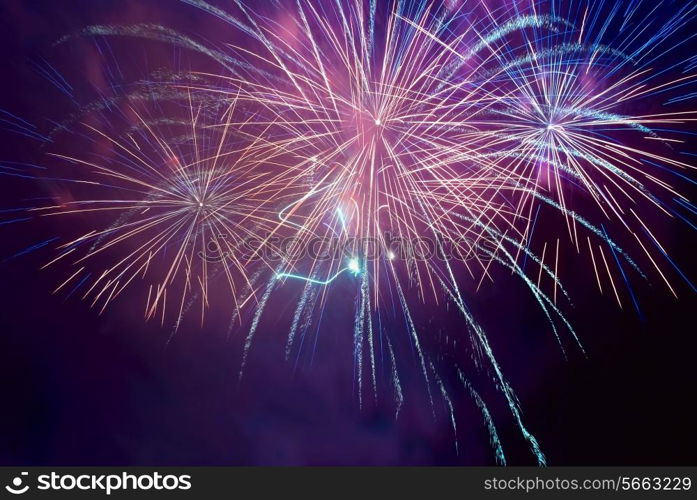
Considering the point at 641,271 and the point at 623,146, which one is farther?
the point at 641,271

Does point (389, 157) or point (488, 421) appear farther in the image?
point (488, 421)

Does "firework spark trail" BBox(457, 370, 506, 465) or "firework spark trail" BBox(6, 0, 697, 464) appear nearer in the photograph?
"firework spark trail" BBox(6, 0, 697, 464)

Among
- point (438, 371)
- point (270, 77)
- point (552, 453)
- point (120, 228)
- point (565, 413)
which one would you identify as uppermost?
point (270, 77)

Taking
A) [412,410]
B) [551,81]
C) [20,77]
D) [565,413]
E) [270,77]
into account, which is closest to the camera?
[551,81]

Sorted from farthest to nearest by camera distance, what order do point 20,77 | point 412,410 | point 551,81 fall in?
point 412,410 → point 20,77 → point 551,81

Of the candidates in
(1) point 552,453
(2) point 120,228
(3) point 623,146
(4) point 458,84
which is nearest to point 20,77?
(2) point 120,228

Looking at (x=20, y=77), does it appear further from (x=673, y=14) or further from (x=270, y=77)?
(x=673, y=14)

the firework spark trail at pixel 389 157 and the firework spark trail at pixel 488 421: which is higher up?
the firework spark trail at pixel 389 157

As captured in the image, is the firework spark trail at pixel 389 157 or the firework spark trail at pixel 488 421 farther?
the firework spark trail at pixel 488 421

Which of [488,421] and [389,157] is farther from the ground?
[389,157]

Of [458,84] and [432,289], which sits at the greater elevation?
[458,84]

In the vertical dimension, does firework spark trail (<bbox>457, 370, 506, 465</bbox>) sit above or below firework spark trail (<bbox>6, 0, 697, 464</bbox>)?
below
